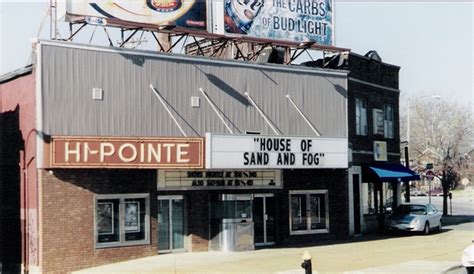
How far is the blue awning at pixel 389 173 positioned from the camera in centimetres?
3030

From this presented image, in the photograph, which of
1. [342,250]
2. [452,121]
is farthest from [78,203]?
[452,121]

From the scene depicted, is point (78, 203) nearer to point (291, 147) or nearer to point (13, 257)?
point (13, 257)

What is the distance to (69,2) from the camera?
72.4ft

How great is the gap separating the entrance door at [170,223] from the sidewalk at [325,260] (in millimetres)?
500

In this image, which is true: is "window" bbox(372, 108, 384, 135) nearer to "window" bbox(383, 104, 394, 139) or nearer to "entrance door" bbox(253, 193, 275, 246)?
"window" bbox(383, 104, 394, 139)

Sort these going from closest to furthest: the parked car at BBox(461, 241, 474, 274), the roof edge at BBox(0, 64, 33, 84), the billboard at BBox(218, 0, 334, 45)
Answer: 1. the parked car at BBox(461, 241, 474, 274)
2. the roof edge at BBox(0, 64, 33, 84)
3. the billboard at BBox(218, 0, 334, 45)

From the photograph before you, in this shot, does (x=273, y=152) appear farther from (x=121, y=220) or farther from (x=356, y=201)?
(x=356, y=201)

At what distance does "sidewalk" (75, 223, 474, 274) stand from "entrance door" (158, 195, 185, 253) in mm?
500

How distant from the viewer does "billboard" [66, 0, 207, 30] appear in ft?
73.4

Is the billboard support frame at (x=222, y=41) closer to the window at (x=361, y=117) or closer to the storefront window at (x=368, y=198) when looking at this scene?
the window at (x=361, y=117)

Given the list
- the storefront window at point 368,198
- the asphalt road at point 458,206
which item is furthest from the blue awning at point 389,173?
the asphalt road at point 458,206

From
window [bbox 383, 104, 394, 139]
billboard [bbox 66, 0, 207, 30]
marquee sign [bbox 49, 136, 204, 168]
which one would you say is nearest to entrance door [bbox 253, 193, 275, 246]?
marquee sign [bbox 49, 136, 204, 168]

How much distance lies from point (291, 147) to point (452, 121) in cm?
3846

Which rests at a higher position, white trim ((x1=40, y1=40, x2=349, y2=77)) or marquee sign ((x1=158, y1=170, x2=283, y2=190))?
white trim ((x1=40, y1=40, x2=349, y2=77))
